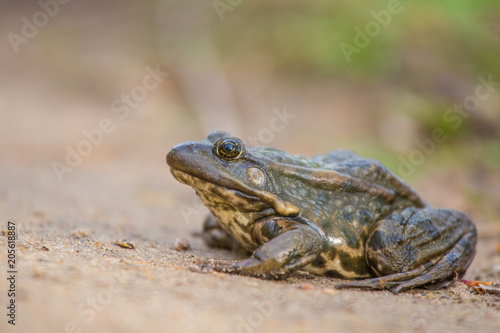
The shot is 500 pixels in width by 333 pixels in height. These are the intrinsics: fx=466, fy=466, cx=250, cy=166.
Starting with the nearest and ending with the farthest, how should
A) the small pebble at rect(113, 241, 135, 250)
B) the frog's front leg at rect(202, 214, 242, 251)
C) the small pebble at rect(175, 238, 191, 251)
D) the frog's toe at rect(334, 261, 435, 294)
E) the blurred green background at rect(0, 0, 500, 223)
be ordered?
the frog's toe at rect(334, 261, 435, 294) < the small pebble at rect(113, 241, 135, 250) < the small pebble at rect(175, 238, 191, 251) < the frog's front leg at rect(202, 214, 242, 251) < the blurred green background at rect(0, 0, 500, 223)

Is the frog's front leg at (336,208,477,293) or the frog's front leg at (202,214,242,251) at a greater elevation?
the frog's front leg at (202,214,242,251)

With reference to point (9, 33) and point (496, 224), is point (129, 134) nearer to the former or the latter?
point (496, 224)

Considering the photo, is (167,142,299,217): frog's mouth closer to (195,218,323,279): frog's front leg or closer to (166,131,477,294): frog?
(166,131,477,294): frog

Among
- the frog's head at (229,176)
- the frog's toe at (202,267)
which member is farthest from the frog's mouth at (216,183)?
the frog's toe at (202,267)

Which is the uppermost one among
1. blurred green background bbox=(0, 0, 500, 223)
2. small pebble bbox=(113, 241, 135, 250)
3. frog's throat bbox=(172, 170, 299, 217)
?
blurred green background bbox=(0, 0, 500, 223)

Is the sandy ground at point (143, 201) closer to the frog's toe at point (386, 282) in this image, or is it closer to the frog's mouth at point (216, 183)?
the frog's toe at point (386, 282)

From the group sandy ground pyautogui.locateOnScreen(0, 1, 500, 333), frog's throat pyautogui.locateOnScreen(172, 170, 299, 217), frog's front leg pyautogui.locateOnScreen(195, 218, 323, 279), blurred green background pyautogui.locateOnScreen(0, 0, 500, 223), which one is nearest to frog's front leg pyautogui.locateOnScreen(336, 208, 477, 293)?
sandy ground pyautogui.locateOnScreen(0, 1, 500, 333)
